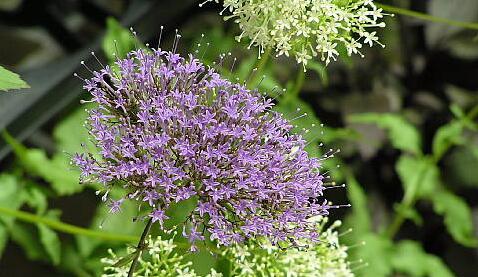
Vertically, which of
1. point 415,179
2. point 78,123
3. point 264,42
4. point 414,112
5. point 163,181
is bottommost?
point 163,181

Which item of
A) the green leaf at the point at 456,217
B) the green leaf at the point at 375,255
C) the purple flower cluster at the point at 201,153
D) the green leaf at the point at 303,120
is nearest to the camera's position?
the purple flower cluster at the point at 201,153

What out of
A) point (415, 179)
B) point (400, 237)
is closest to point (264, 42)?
point (415, 179)

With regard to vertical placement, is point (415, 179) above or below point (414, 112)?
below

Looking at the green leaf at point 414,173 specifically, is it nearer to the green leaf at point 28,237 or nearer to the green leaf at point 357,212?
the green leaf at point 357,212

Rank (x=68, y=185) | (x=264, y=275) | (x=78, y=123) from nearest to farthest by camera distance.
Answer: (x=264, y=275) < (x=68, y=185) < (x=78, y=123)

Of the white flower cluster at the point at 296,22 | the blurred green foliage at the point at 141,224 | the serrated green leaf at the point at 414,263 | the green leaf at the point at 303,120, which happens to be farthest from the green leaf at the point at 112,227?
the white flower cluster at the point at 296,22

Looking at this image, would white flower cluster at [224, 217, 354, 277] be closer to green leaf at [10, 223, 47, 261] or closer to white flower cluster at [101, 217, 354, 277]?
white flower cluster at [101, 217, 354, 277]

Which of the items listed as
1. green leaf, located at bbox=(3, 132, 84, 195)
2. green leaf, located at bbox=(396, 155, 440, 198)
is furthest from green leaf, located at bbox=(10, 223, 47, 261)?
green leaf, located at bbox=(396, 155, 440, 198)

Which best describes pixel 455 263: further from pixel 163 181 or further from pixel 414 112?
pixel 163 181
